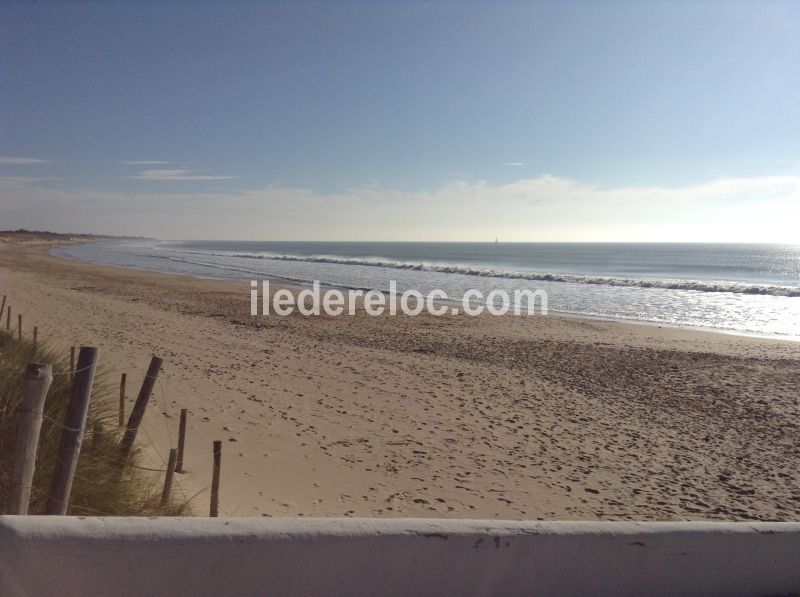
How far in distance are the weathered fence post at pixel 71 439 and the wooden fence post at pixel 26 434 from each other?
0.25 meters

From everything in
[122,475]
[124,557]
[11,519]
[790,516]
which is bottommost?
[790,516]

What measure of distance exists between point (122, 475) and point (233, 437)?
238 centimetres

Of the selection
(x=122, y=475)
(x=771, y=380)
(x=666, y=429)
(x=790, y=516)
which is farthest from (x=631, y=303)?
(x=122, y=475)

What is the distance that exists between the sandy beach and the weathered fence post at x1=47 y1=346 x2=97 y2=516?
66.6 inches

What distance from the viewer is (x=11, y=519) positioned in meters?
2.30

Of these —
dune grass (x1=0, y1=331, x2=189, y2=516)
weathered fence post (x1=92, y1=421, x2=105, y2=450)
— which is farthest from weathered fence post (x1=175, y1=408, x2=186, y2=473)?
weathered fence post (x1=92, y1=421, x2=105, y2=450)

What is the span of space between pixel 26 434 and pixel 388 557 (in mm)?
1854

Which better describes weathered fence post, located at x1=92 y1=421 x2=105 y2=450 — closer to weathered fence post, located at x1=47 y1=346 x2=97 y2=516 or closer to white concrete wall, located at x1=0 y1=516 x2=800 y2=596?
weathered fence post, located at x1=47 y1=346 x2=97 y2=516

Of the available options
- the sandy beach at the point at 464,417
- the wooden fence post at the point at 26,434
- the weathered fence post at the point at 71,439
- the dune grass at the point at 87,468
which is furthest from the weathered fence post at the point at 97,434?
the wooden fence post at the point at 26,434

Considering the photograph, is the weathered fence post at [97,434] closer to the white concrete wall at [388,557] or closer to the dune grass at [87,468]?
the dune grass at [87,468]

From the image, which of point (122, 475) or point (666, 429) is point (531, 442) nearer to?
point (666, 429)

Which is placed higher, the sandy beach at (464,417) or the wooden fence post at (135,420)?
the wooden fence post at (135,420)

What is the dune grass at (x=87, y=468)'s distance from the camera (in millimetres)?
3332

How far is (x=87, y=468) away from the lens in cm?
373
